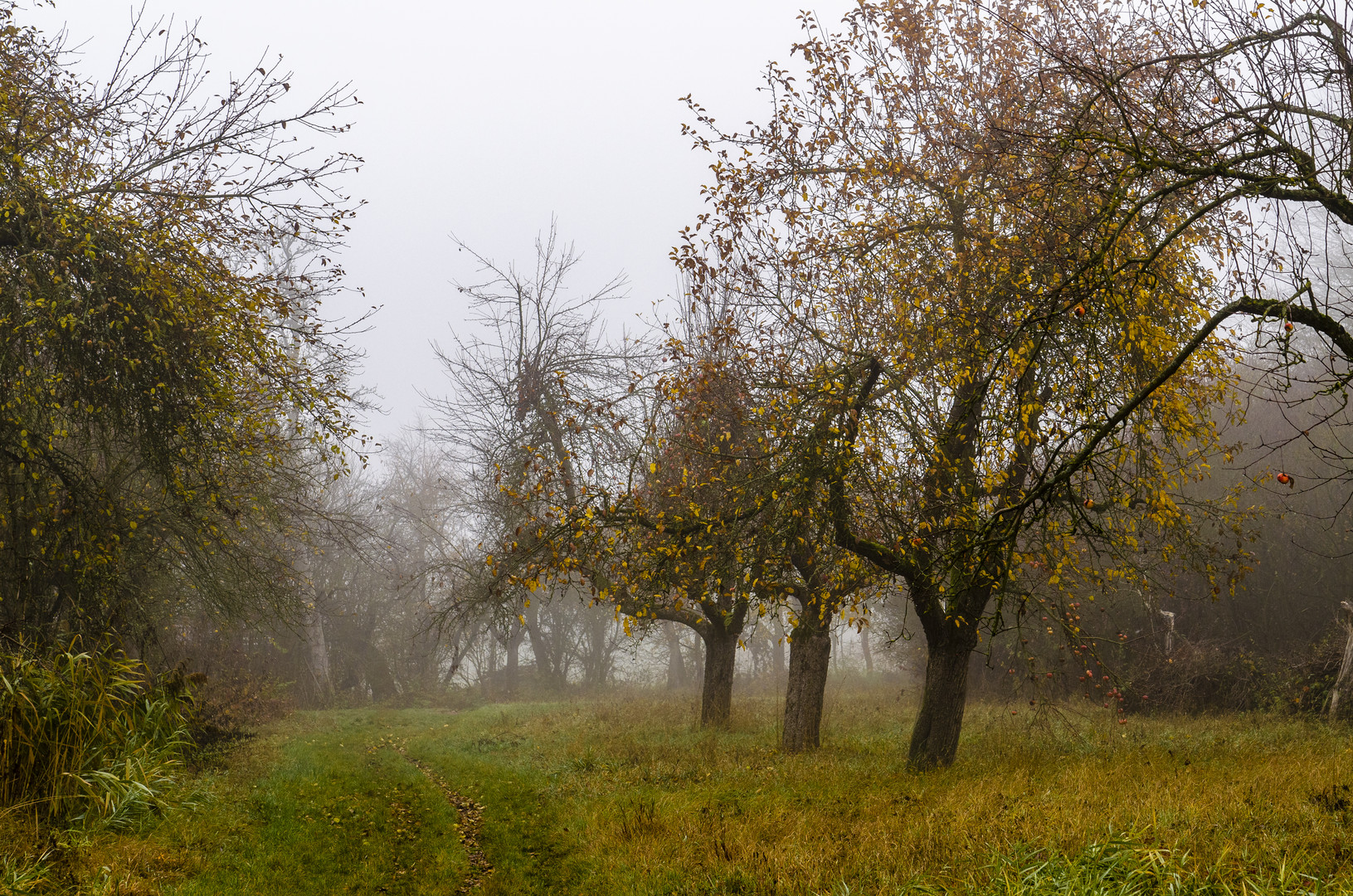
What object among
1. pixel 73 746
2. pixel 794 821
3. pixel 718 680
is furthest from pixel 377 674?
pixel 794 821

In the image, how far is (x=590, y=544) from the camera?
29.5ft

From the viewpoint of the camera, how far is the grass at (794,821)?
5.20 meters

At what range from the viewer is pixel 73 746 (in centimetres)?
753

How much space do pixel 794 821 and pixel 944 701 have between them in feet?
12.2

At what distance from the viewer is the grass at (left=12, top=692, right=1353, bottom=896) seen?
17.1ft

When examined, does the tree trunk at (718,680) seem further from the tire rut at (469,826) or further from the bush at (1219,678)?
the bush at (1219,678)

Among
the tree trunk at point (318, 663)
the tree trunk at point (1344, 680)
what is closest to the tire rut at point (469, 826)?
the tree trunk at point (1344, 680)

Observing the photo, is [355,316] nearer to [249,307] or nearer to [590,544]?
[249,307]

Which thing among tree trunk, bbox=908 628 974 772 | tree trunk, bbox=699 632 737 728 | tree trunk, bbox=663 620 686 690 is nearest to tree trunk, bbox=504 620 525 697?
tree trunk, bbox=663 620 686 690

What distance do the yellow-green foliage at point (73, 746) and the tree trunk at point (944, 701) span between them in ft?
28.3

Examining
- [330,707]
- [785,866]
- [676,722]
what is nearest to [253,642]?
[330,707]

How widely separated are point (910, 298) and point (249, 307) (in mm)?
7718

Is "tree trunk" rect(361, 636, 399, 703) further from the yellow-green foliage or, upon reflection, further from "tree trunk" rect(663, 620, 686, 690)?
the yellow-green foliage

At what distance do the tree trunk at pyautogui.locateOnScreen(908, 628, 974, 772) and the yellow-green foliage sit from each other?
8.62 meters
